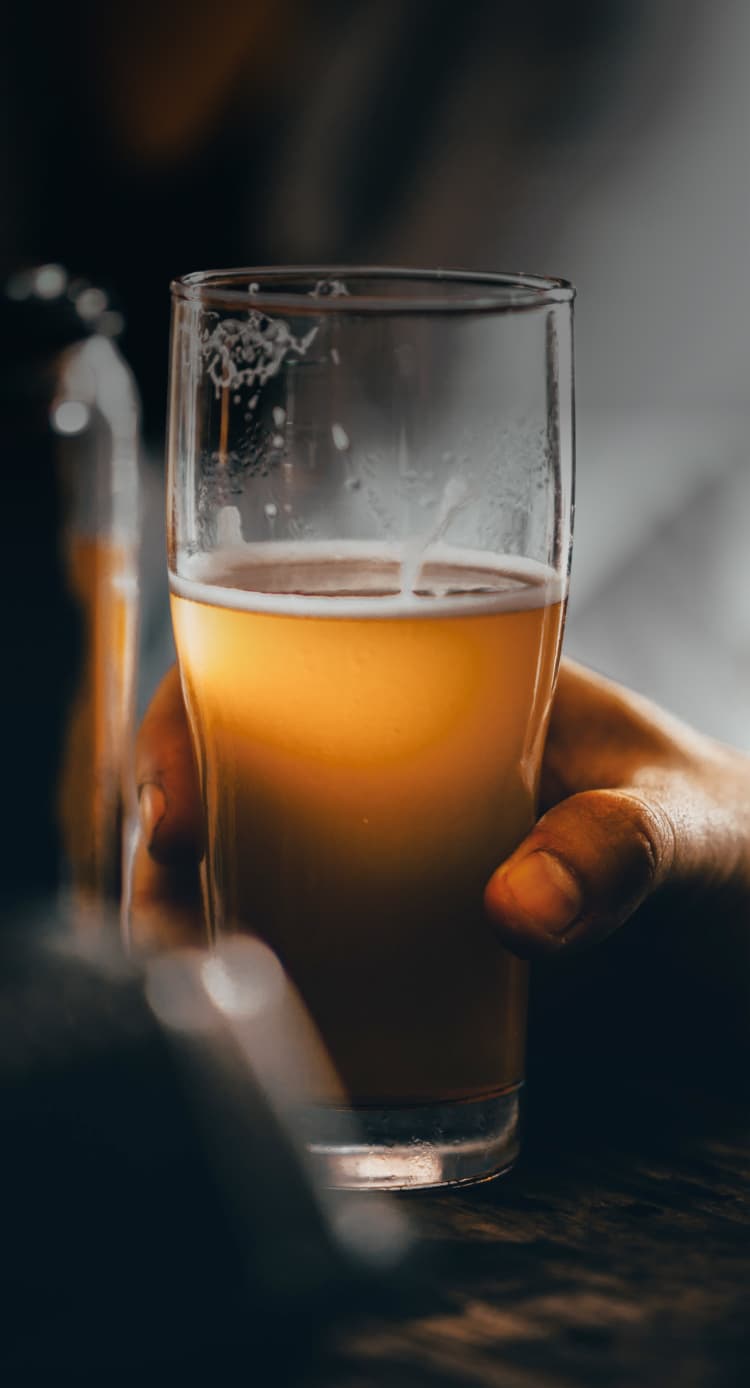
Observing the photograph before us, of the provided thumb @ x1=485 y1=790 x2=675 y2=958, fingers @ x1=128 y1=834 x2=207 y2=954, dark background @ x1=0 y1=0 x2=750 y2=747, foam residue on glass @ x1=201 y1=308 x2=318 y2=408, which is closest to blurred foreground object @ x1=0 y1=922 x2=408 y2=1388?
thumb @ x1=485 y1=790 x2=675 y2=958

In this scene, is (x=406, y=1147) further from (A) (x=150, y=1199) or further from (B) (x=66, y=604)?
(B) (x=66, y=604)

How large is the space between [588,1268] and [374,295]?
42 cm

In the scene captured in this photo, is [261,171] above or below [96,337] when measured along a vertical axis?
above

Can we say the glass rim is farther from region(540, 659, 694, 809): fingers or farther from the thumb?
region(540, 659, 694, 809): fingers

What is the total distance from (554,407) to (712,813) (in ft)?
0.88

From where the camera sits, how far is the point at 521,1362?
521 millimetres

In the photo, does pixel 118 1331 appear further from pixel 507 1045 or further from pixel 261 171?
pixel 261 171

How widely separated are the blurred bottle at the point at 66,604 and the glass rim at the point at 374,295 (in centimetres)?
19

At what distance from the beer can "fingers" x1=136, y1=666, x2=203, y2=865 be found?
239 mm

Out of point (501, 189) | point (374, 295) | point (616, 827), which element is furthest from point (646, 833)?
point (501, 189)

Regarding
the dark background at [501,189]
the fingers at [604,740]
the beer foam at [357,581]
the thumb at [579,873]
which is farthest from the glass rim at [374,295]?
the dark background at [501,189]

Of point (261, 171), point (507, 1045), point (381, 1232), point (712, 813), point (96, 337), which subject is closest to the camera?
point (381, 1232)

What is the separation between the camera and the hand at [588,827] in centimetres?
70

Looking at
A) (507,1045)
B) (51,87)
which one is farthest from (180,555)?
(51,87)
